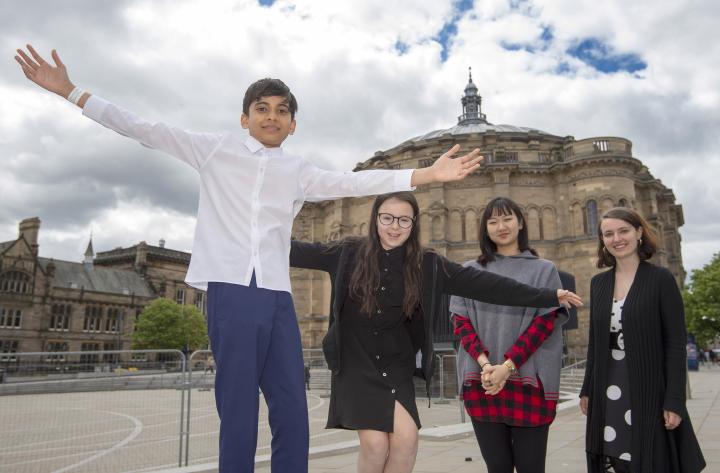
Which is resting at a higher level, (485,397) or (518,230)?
(518,230)

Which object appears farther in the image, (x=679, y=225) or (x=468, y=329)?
(x=679, y=225)

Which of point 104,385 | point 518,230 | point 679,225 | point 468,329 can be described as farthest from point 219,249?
point 679,225

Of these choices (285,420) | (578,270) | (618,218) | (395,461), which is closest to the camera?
(285,420)

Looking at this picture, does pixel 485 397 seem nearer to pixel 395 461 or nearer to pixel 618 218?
pixel 395 461

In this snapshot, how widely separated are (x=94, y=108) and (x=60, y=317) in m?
64.3

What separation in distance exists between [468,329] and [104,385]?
296 inches

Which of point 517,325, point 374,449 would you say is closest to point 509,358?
point 517,325

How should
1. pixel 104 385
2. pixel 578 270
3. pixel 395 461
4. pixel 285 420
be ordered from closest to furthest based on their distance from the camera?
pixel 285 420, pixel 395 461, pixel 104 385, pixel 578 270

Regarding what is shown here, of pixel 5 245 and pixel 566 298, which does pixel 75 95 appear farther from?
pixel 5 245

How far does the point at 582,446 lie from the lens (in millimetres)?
7527

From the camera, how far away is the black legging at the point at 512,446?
3477 mm

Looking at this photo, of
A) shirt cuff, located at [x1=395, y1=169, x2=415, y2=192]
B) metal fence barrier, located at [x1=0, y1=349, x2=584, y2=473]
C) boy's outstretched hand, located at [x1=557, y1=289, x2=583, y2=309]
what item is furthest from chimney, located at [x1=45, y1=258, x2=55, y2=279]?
boy's outstretched hand, located at [x1=557, y1=289, x2=583, y2=309]

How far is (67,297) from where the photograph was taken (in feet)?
195

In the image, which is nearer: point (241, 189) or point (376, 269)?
point (241, 189)
